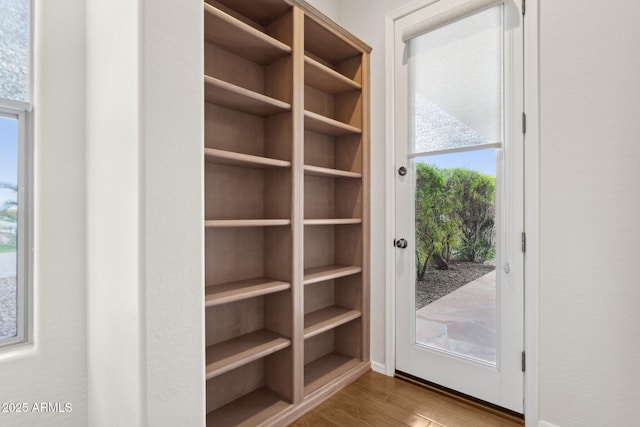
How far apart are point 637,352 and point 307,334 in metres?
1.59

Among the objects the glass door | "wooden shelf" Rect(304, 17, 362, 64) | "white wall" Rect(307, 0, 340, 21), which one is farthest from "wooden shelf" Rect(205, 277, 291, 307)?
"white wall" Rect(307, 0, 340, 21)

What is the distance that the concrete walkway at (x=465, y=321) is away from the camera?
Answer: 1883 millimetres

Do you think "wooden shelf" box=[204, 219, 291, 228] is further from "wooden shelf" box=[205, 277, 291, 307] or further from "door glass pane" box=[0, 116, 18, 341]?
"door glass pane" box=[0, 116, 18, 341]

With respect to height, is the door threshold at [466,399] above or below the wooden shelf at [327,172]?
below

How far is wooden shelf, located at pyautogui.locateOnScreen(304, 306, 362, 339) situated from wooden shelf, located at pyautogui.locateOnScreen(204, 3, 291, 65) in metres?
1.68

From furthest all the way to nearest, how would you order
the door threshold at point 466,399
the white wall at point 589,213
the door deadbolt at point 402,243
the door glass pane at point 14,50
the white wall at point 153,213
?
1. the door deadbolt at point 402,243
2. the door threshold at point 466,399
3. the white wall at point 589,213
4. the door glass pane at point 14,50
5. the white wall at point 153,213

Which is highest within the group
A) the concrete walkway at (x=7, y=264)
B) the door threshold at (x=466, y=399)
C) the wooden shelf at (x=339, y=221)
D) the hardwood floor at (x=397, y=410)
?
the wooden shelf at (x=339, y=221)

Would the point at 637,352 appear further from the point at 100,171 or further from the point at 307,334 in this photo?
the point at 100,171

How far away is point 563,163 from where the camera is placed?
62.8 inches

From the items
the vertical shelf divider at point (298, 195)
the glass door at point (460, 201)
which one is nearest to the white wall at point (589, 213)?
the glass door at point (460, 201)

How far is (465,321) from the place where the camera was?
197 cm

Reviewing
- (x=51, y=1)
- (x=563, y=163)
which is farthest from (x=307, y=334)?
(x=51, y=1)

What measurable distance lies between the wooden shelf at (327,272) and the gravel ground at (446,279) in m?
0.46

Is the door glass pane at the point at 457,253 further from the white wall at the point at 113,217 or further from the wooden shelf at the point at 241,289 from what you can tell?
the white wall at the point at 113,217
